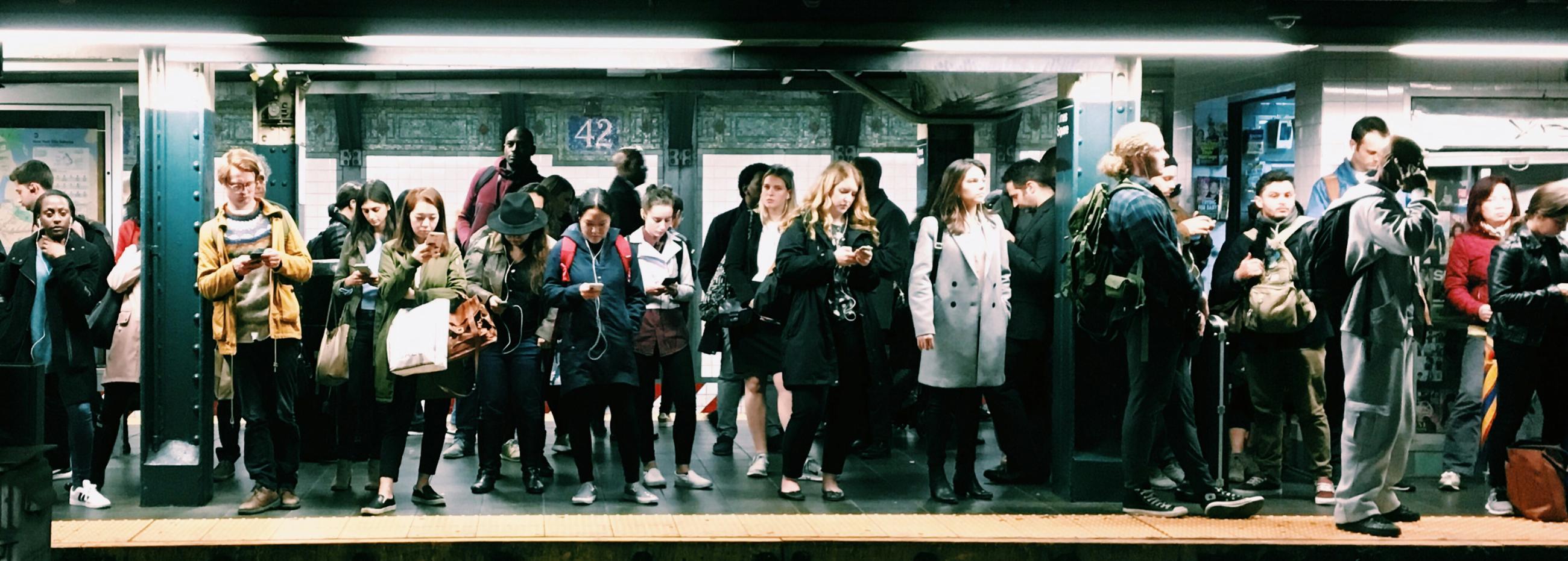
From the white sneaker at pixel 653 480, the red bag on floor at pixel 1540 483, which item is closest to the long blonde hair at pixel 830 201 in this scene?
the white sneaker at pixel 653 480

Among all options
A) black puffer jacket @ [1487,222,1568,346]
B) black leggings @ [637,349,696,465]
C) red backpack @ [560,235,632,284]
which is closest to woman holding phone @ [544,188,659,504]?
red backpack @ [560,235,632,284]

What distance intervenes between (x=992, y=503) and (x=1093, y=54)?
7.20 ft

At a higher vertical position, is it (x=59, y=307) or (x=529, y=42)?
(x=529, y=42)

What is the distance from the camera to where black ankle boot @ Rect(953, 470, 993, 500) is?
7012 mm

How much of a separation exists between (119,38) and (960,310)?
157 inches

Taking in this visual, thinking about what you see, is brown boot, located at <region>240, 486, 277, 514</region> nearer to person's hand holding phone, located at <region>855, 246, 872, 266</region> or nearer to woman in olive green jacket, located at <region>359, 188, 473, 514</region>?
woman in olive green jacket, located at <region>359, 188, 473, 514</region>

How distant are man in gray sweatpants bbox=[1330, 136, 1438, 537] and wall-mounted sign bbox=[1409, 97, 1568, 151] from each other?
2.37 metres

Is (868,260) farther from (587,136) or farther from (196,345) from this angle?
(587,136)

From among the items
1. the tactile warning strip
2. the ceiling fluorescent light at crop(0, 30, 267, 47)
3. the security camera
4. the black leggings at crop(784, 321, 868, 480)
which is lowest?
the tactile warning strip

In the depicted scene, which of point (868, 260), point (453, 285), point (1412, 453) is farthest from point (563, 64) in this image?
point (1412, 453)

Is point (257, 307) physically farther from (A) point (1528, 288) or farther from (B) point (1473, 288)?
(B) point (1473, 288)

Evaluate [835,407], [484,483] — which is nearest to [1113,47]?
[835,407]

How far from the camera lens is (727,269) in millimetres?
7645

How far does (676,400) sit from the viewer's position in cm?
752
